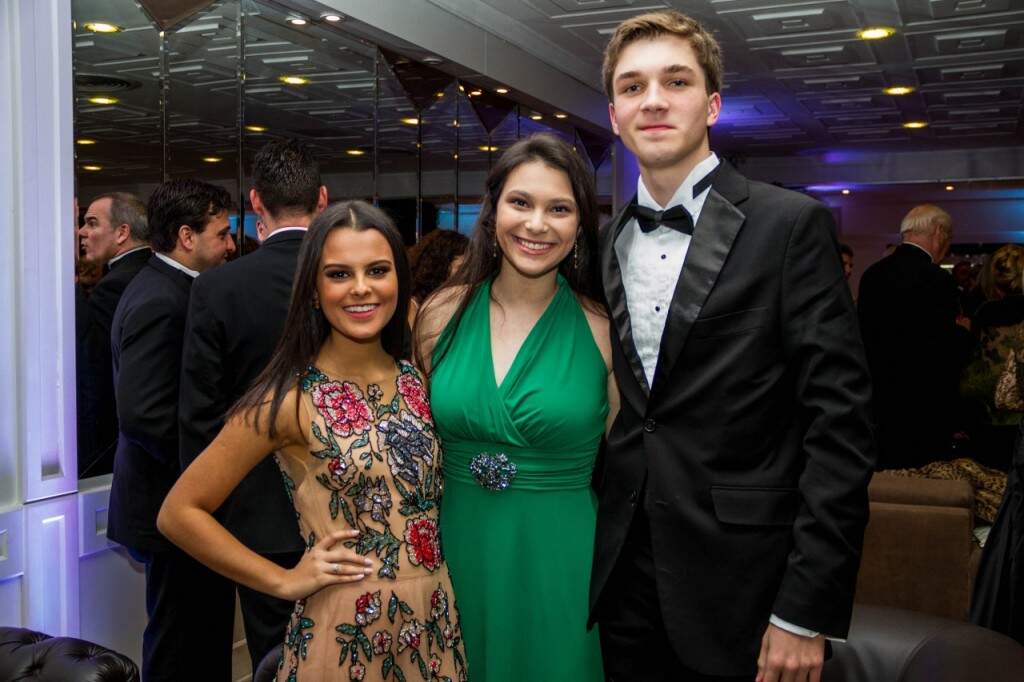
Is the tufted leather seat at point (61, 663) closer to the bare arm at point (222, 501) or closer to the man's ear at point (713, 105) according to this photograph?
the bare arm at point (222, 501)

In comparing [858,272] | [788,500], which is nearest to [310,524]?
[788,500]

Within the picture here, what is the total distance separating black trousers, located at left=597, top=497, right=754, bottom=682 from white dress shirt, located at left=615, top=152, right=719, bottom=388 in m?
0.31

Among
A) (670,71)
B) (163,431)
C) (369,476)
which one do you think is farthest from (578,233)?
(163,431)

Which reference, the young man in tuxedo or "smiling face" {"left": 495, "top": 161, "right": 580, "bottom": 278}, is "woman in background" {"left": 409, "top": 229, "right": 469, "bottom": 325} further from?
the young man in tuxedo

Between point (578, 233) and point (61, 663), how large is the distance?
1.35m

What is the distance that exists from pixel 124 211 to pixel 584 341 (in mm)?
1982

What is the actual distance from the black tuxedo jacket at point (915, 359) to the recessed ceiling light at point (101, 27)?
3840mm

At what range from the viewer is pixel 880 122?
9633 millimetres

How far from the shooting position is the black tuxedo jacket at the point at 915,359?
491 cm

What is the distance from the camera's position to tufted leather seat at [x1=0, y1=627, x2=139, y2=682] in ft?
6.15

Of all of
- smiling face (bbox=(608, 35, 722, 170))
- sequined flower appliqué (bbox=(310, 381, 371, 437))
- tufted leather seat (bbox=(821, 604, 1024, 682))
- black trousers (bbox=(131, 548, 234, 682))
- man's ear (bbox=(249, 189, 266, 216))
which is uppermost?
smiling face (bbox=(608, 35, 722, 170))

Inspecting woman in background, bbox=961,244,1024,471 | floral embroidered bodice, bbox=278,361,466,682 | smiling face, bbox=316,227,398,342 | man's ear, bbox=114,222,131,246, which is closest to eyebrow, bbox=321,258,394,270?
smiling face, bbox=316,227,398,342

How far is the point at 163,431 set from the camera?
2.98 m

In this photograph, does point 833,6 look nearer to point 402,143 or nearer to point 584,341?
point 402,143
